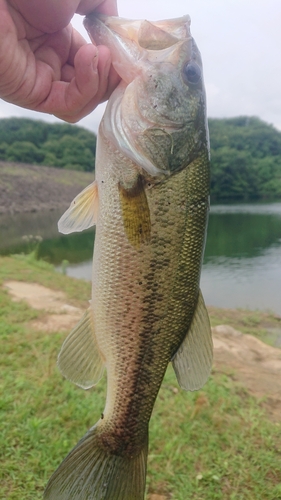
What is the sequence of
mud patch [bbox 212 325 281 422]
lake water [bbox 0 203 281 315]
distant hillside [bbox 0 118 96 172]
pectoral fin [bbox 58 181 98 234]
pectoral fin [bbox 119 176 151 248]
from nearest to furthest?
pectoral fin [bbox 119 176 151 248], pectoral fin [bbox 58 181 98 234], mud patch [bbox 212 325 281 422], lake water [bbox 0 203 281 315], distant hillside [bbox 0 118 96 172]

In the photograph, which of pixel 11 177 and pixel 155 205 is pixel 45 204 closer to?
pixel 11 177

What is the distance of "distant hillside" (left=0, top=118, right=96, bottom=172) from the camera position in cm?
5631

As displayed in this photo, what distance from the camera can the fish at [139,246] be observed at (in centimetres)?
173

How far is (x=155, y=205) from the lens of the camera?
1707 mm

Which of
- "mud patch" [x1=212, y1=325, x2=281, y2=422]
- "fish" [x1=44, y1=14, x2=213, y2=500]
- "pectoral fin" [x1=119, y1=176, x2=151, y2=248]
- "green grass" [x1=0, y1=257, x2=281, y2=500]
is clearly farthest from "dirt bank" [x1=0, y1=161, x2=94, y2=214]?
"pectoral fin" [x1=119, y1=176, x2=151, y2=248]

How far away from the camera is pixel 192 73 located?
183 cm

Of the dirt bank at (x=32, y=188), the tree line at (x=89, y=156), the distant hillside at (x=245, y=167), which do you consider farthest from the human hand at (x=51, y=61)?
the distant hillside at (x=245, y=167)

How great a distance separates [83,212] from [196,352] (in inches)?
32.7

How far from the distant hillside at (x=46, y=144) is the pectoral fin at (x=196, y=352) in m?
53.3

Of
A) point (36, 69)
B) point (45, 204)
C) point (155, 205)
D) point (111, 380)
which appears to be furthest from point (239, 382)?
point (45, 204)

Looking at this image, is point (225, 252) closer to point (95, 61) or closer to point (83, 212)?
point (83, 212)

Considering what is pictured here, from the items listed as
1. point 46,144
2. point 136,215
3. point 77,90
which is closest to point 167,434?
point 136,215

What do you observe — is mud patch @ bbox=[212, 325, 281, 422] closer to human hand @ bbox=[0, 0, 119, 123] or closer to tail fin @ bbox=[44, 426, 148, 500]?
tail fin @ bbox=[44, 426, 148, 500]

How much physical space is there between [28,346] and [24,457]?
6.25 feet
